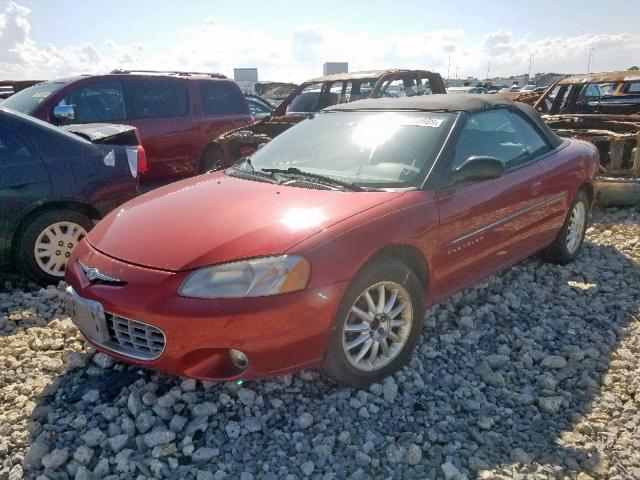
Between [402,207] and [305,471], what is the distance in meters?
1.41

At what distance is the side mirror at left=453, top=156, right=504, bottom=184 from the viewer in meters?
3.22

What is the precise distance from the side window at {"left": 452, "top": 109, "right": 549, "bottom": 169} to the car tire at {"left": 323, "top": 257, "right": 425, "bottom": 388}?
88cm

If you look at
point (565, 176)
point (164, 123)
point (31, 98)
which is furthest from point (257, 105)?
point (565, 176)

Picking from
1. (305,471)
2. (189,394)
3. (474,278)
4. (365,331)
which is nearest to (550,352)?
(474,278)

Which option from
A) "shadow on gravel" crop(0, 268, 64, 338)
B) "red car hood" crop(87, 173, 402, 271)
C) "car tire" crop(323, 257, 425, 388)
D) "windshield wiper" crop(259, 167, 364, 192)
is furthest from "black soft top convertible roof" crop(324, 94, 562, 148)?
"shadow on gravel" crop(0, 268, 64, 338)

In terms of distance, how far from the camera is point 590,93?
9.91 metres

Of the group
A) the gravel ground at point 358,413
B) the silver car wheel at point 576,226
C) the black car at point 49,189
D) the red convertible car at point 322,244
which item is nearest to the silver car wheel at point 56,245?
the black car at point 49,189

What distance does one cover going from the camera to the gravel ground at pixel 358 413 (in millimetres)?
2385

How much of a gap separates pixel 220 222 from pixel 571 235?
330 cm

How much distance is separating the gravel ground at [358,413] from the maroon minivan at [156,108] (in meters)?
3.74

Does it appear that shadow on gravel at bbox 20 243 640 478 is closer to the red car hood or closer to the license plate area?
the license plate area

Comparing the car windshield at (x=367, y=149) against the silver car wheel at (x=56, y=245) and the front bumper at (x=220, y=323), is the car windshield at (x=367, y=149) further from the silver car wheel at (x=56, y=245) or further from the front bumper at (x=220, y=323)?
the silver car wheel at (x=56, y=245)

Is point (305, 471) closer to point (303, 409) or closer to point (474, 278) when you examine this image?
point (303, 409)

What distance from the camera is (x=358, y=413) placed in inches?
107
